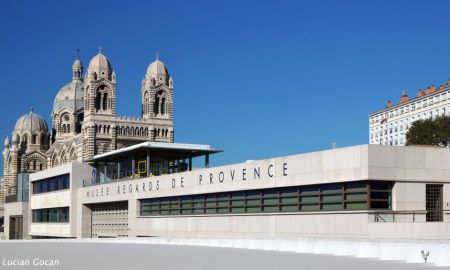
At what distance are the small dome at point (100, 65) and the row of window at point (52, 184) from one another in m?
81.6

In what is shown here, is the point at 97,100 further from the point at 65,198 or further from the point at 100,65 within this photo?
the point at 65,198

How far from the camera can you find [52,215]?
7819cm

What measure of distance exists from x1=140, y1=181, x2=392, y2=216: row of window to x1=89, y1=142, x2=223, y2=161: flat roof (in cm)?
649

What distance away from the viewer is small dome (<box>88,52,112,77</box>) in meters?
164

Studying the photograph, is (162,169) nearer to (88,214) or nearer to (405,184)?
(88,214)

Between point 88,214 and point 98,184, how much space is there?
4613mm

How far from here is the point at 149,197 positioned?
5622 centimetres

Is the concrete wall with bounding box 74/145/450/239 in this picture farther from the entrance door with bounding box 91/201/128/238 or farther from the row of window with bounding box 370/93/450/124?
the row of window with bounding box 370/93/450/124

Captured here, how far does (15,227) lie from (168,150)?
37473 millimetres

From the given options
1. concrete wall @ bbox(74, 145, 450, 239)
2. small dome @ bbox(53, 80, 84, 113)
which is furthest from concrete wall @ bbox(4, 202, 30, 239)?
small dome @ bbox(53, 80, 84, 113)

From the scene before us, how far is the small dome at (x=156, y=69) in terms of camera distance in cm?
16838

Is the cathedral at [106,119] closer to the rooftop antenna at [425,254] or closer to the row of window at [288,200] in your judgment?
the row of window at [288,200]

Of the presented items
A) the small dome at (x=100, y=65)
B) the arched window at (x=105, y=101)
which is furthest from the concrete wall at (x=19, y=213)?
the small dome at (x=100, y=65)

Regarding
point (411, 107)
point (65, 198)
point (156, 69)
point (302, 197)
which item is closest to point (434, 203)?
point (302, 197)
